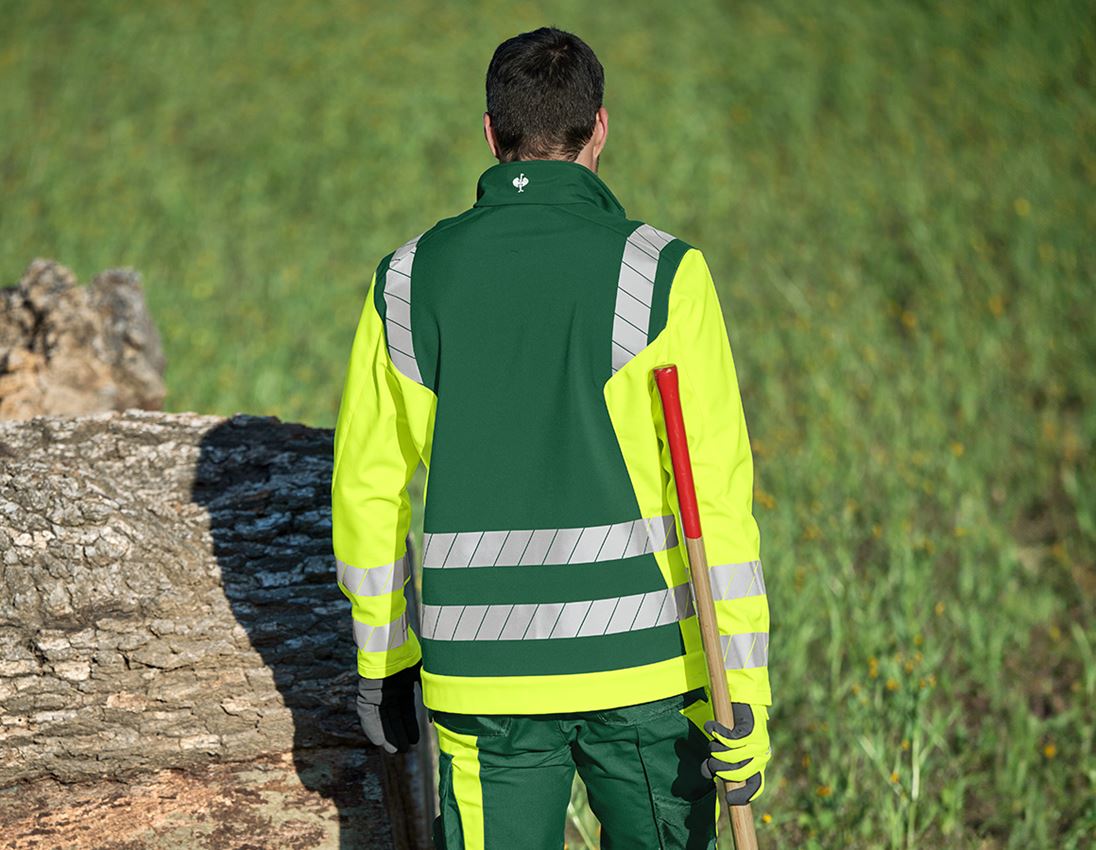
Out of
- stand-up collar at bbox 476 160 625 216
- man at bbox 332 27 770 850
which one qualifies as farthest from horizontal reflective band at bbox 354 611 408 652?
stand-up collar at bbox 476 160 625 216

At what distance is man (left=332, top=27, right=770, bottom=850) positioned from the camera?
1853mm

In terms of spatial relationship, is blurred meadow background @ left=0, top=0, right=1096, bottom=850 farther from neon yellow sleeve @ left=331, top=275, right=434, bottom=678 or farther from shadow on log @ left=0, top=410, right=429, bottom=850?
neon yellow sleeve @ left=331, top=275, right=434, bottom=678

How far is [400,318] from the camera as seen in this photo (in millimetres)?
1921

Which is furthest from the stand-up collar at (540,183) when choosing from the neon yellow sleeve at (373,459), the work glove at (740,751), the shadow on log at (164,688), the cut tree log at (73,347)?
the cut tree log at (73,347)

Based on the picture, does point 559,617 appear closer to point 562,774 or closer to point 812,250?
point 562,774

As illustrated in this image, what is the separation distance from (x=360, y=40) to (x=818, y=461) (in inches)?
293

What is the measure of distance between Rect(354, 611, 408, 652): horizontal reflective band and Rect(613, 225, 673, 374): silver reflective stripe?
61 centimetres

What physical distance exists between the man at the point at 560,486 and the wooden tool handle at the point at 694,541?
0.03m

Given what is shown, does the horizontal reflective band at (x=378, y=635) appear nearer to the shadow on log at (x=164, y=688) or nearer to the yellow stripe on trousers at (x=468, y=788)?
the yellow stripe on trousers at (x=468, y=788)

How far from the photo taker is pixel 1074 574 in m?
Answer: 4.77

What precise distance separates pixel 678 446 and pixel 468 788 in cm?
65

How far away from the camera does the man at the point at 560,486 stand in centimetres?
185

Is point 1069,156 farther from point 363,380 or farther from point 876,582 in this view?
point 363,380

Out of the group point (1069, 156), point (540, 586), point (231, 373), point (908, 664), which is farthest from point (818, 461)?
point (1069, 156)
